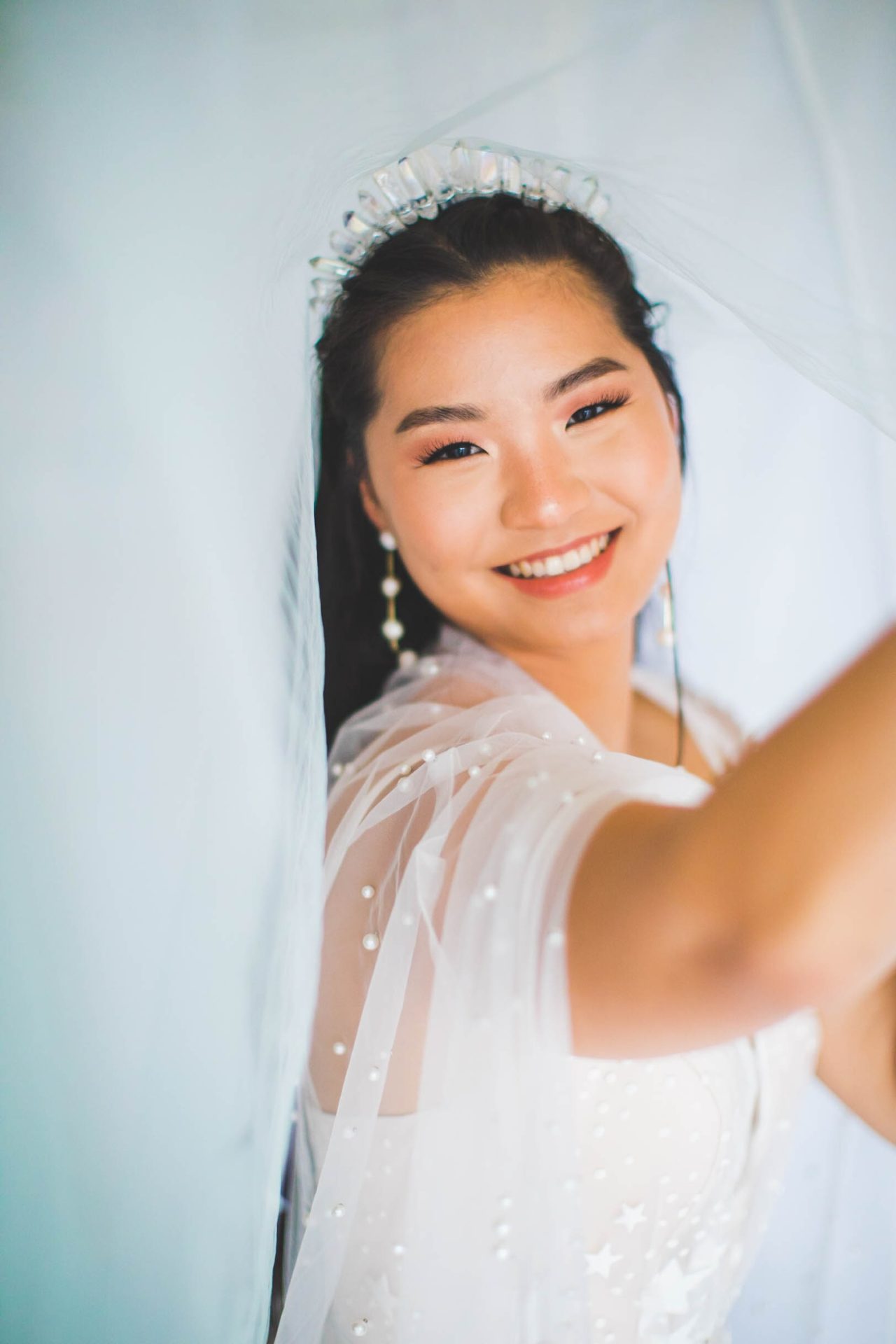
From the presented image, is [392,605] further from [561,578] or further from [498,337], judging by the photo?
[498,337]

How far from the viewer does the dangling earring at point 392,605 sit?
1156 millimetres

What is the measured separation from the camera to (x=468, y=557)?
0.95 meters

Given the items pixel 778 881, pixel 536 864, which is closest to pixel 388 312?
pixel 536 864

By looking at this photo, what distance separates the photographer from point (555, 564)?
99cm

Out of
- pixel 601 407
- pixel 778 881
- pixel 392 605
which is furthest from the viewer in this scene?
pixel 392 605

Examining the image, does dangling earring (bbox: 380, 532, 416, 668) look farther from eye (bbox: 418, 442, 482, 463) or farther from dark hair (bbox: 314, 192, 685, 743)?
eye (bbox: 418, 442, 482, 463)

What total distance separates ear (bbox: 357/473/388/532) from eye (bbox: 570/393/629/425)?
27 cm

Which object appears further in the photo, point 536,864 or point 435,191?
point 435,191

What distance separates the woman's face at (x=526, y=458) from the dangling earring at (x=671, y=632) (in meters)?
0.21

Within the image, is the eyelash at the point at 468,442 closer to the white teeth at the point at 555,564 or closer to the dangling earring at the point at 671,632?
the white teeth at the point at 555,564

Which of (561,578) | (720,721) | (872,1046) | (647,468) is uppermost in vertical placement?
(647,468)

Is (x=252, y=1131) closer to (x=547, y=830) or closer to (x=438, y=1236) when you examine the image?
(x=438, y=1236)

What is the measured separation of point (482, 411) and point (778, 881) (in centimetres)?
59

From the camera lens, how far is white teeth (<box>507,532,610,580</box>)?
99 centimetres
